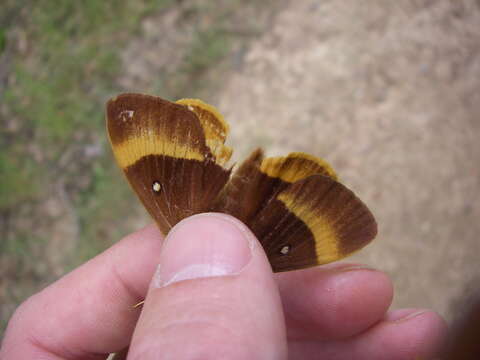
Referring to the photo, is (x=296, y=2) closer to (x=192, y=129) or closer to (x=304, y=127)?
(x=304, y=127)

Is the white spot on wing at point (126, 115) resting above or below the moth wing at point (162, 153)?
above

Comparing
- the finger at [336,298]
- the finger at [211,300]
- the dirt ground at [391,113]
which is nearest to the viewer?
the finger at [211,300]

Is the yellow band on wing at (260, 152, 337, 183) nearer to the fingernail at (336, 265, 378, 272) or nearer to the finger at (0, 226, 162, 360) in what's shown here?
the fingernail at (336, 265, 378, 272)

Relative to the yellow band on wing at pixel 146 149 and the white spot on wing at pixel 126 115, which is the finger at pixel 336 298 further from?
the white spot on wing at pixel 126 115

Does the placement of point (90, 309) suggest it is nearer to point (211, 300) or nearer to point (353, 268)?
point (211, 300)

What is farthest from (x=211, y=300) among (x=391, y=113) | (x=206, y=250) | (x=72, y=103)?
(x=72, y=103)

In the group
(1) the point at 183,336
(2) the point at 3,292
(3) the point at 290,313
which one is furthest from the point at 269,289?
(2) the point at 3,292

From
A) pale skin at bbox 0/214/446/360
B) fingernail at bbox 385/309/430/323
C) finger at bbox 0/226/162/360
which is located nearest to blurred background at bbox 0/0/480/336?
fingernail at bbox 385/309/430/323

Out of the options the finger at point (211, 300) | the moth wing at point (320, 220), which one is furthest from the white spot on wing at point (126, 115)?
the moth wing at point (320, 220)
